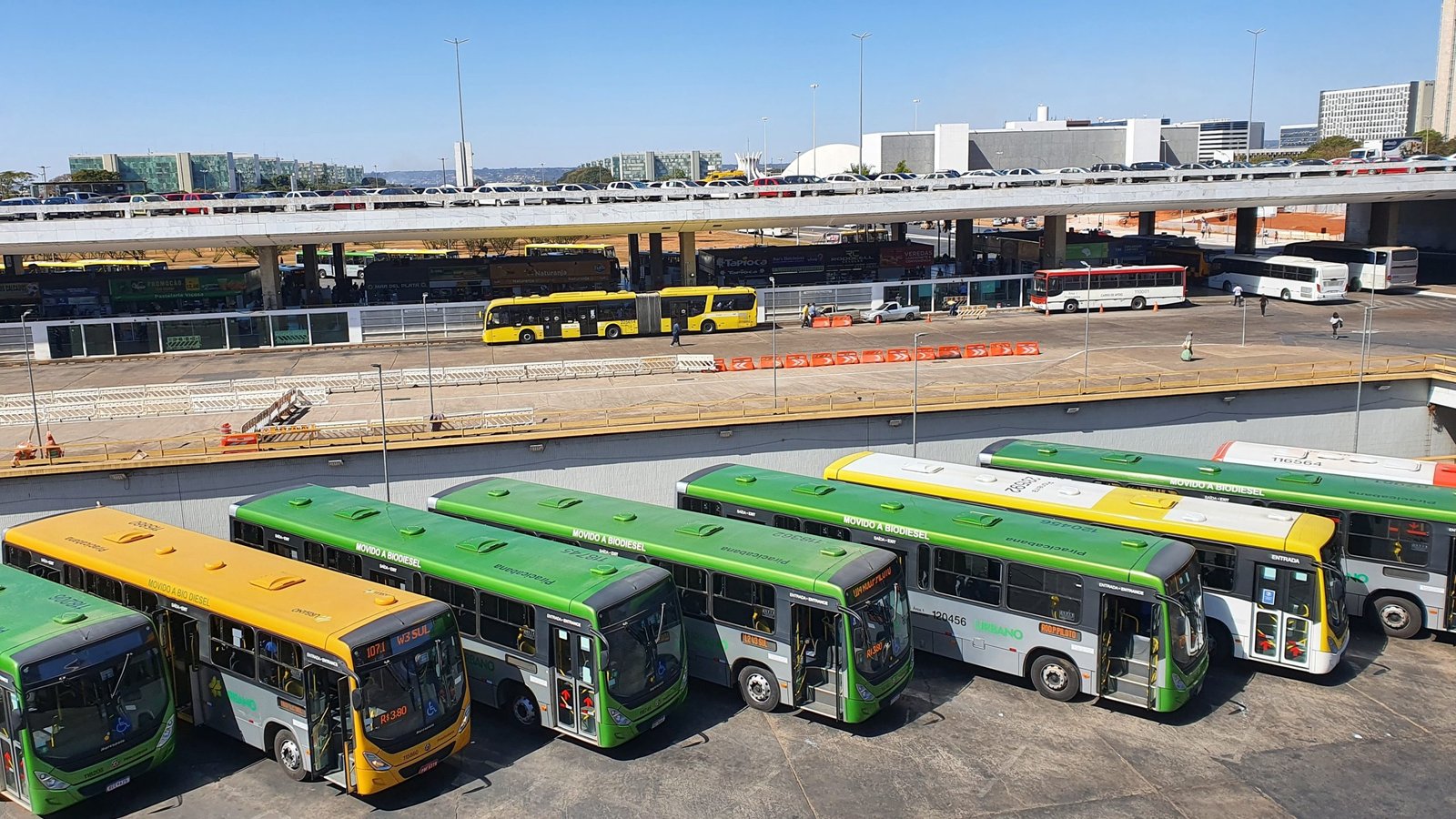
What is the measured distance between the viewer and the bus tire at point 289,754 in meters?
15.6

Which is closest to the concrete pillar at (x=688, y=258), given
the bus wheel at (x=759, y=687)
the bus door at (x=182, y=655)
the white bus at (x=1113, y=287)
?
the white bus at (x=1113, y=287)

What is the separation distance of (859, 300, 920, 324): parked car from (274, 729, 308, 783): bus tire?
42.0 metres

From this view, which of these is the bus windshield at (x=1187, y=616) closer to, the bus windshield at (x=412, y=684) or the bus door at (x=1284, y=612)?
the bus door at (x=1284, y=612)

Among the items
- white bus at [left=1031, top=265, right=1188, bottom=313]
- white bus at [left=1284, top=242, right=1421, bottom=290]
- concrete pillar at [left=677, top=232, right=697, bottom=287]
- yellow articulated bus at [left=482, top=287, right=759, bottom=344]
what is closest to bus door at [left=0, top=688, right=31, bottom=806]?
yellow articulated bus at [left=482, top=287, right=759, bottom=344]

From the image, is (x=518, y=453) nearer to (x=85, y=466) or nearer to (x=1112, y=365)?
(x=85, y=466)

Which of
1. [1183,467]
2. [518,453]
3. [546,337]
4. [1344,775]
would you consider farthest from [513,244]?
[1344,775]

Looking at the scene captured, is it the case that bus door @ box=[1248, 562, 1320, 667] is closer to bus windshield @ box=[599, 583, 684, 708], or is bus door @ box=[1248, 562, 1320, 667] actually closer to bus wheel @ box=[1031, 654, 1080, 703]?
bus wheel @ box=[1031, 654, 1080, 703]

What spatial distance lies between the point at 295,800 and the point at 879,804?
840 centimetres

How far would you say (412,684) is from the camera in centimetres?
1494

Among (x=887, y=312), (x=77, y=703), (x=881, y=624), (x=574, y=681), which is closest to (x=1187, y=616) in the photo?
(x=881, y=624)

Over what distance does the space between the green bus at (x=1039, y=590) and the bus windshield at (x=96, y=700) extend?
10778 mm

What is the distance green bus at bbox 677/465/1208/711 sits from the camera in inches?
668

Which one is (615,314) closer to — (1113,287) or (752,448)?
(752,448)

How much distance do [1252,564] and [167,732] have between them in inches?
702
